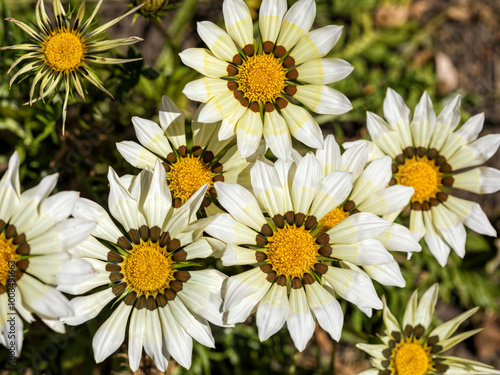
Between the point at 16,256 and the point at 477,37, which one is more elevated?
the point at 477,37

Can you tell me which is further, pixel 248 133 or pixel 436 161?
pixel 436 161

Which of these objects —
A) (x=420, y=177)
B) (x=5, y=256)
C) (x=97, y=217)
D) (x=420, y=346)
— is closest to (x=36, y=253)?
(x=5, y=256)

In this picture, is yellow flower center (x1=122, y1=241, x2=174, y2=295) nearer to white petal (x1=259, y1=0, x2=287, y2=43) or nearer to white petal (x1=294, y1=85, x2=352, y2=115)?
white petal (x1=294, y1=85, x2=352, y2=115)

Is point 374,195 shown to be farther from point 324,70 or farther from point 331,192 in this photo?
point 324,70

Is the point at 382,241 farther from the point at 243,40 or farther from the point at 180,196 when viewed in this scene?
the point at 243,40

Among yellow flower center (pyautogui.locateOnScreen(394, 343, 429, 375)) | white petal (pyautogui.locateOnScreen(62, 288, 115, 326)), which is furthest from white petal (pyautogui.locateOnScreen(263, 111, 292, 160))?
yellow flower center (pyautogui.locateOnScreen(394, 343, 429, 375))

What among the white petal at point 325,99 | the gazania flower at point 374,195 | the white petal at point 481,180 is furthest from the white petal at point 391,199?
the white petal at point 481,180

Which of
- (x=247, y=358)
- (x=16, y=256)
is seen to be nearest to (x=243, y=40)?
(x=16, y=256)
